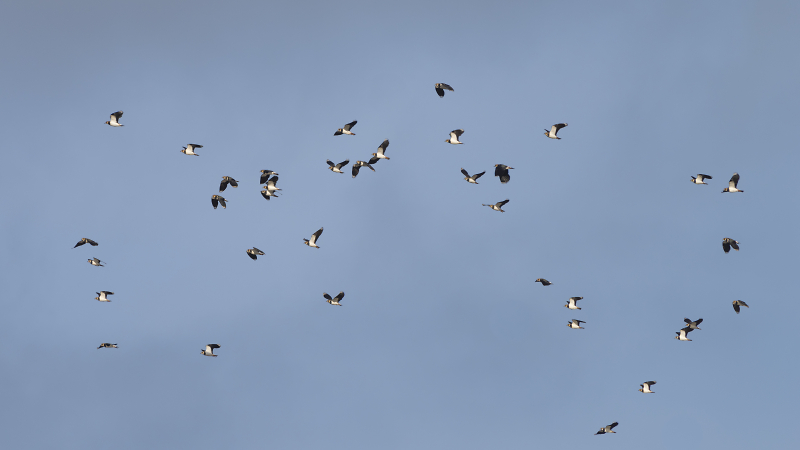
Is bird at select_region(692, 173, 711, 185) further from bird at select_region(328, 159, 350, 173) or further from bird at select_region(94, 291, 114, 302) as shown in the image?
bird at select_region(94, 291, 114, 302)

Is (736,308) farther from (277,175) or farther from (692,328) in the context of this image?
(277,175)

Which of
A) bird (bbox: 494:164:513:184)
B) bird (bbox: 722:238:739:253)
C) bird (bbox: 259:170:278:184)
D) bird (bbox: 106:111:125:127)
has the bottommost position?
bird (bbox: 722:238:739:253)

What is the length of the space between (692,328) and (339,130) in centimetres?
4128

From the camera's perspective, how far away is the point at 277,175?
91.1 metres

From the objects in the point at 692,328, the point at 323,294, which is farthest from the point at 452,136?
the point at 692,328

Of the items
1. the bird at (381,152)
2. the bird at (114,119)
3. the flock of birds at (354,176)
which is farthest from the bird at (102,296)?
the bird at (381,152)

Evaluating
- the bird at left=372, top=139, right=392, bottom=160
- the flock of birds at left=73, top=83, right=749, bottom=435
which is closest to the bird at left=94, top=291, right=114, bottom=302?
the flock of birds at left=73, top=83, right=749, bottom=435

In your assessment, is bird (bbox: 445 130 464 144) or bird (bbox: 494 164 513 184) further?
bird (bbox: 445 130 464 144)

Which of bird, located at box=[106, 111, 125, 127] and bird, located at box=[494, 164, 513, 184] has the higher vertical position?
bird, located at box=[106, 111, 125, 127]

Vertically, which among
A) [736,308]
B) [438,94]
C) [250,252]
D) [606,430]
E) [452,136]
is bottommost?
[606,430]

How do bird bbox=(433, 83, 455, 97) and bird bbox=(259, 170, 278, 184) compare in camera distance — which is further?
bird bbox=(259, 170, 278, 184)

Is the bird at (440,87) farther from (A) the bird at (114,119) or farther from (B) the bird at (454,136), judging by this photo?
(A) the bird at (114,119)

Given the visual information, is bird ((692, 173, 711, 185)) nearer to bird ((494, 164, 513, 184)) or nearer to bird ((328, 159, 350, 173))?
bird ((494, 164, 513, 184))

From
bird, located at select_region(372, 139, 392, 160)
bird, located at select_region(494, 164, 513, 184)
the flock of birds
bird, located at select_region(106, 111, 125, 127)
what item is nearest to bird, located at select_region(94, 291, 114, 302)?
the flock of birds
